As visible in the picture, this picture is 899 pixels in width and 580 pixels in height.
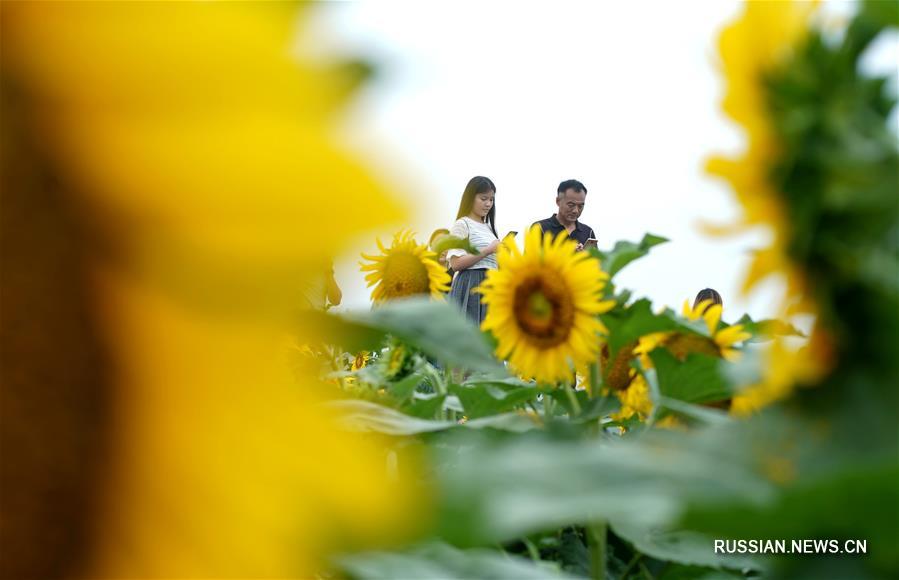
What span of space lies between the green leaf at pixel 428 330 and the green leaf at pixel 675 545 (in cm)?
30

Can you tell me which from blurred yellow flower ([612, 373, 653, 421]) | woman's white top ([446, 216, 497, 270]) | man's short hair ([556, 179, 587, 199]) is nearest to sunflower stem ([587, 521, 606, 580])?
blurred yellow flower ([612, 373, 653, 421])

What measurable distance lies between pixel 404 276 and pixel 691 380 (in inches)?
32.7

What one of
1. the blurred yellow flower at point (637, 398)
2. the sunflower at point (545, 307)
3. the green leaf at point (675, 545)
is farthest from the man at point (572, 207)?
the green leaf at point (675, 545)

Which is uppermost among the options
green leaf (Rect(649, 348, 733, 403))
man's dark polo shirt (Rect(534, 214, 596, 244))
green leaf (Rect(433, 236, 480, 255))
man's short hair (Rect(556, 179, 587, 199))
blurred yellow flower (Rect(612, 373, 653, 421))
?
man's short hair (Rect(556, 179, 587, 199))

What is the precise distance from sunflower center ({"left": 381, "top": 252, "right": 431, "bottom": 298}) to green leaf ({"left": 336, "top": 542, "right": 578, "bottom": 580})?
3.73 ft

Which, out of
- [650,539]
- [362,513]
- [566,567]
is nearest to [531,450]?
[362,513]

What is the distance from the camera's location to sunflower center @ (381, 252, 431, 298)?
1.49 m

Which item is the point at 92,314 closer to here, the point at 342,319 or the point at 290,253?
the point at 290,253

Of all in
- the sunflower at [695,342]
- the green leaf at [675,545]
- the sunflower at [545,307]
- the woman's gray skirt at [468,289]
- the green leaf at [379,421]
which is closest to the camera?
the green leaf at [379,421]

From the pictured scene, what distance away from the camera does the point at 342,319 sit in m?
0.31

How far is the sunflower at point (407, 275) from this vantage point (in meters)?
1.48

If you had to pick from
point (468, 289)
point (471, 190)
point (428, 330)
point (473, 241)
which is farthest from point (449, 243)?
point (468, 289)

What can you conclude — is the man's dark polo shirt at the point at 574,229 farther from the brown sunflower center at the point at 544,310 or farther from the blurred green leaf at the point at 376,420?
the blurred green leaf at the point at 376,420

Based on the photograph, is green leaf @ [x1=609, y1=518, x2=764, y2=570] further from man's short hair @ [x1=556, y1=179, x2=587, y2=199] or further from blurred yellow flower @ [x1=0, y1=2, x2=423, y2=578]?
man's short hair @ [x1=556, y1=179, x2=587, y2=199]
